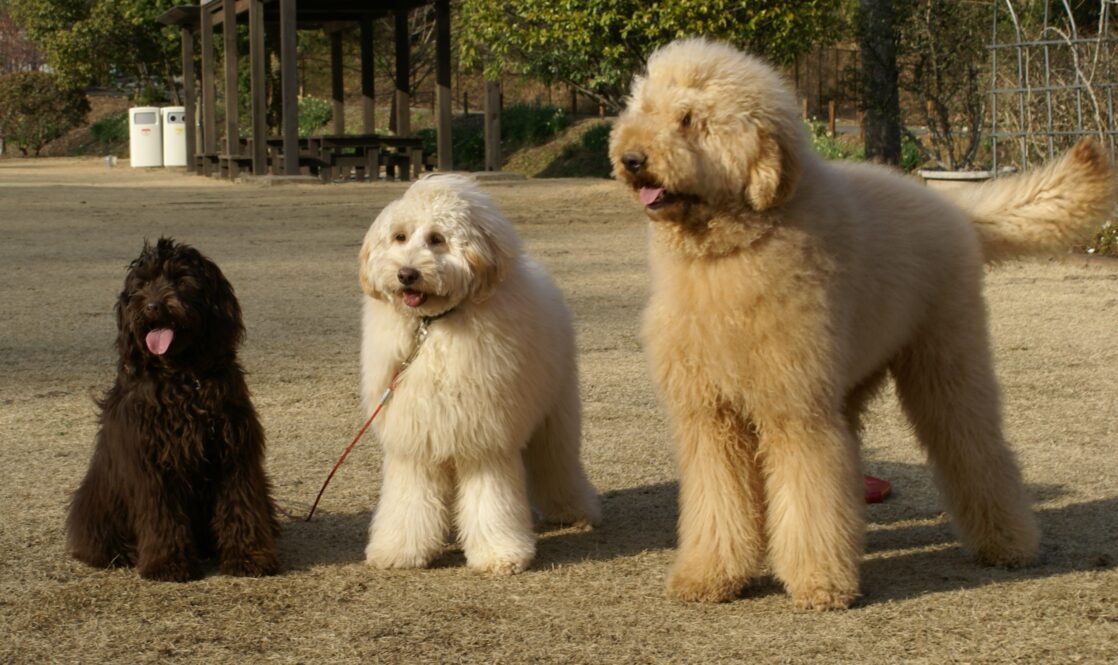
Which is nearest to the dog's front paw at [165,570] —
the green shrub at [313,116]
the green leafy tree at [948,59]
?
the green leafy tree at [948,59]

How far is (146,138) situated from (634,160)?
3271 centimetres

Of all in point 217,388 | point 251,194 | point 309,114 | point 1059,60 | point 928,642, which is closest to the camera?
point 928,642

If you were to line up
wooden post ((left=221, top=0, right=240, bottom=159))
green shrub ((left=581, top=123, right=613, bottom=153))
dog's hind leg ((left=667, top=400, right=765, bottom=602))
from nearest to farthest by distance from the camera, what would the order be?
dog's hind leg ((left=667, top=400, right=765, bottom=602))
wooden post ((left=221, top=0, right=240, bottom=159))
green shrub ((left=581, top=123, right=613, bottom=153))

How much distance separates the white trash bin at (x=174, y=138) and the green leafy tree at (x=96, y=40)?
5275 mm

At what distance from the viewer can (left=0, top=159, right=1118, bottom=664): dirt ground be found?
3.93 meters

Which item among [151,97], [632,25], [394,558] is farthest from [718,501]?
[151,97]

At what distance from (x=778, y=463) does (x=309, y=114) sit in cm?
3676

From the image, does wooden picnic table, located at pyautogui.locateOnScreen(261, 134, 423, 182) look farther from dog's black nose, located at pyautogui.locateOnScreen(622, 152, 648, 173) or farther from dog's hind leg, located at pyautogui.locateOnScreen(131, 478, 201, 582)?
dog's black nose, located at pyautogui.locateOnScreen(622, 152, 648, 173)

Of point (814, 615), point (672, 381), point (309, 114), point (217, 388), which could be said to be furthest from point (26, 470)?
point (309, 114)

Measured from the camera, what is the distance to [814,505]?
4.10 metres

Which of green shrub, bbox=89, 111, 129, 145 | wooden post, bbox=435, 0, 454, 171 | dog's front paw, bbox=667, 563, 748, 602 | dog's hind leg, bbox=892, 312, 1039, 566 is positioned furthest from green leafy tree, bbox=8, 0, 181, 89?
dog's front paw, bbox=667, 563, 748, 602

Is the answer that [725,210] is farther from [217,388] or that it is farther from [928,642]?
[217,388]

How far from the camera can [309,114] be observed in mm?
39406

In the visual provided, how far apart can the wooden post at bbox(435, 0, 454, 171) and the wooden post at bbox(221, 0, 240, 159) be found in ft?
13.5
